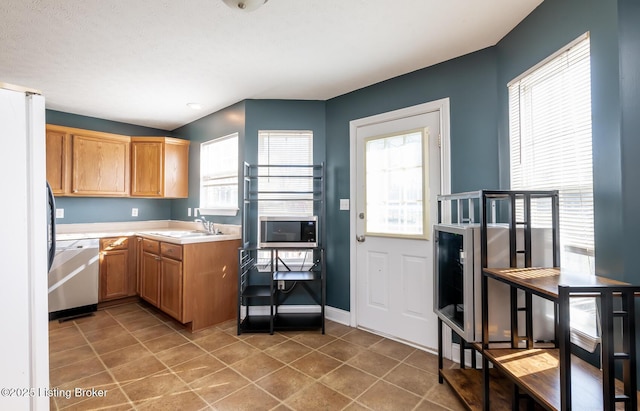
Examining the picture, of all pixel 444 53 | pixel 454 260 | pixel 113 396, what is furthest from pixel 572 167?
pixel 113 396

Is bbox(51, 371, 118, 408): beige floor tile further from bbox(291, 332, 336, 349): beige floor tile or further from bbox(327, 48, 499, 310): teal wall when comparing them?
bbox(327, 48, 499, 310): teal wall

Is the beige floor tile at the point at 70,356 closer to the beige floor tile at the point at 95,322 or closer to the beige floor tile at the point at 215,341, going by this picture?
the beige floor tile at the point at 95,322

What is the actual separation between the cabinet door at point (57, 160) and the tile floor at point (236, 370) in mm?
1563

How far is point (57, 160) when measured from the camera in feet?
10.9

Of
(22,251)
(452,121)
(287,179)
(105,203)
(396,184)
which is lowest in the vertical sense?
(22,251)

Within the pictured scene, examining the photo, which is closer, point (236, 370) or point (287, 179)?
point (236, 370)

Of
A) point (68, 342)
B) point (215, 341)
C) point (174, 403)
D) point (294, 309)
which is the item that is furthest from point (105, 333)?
point (294, 309)

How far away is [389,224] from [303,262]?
3.38 ft

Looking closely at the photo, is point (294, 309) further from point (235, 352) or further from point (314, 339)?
point (235, 352)

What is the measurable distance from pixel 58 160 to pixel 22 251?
295 centimetres

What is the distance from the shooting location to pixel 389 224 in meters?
2.62

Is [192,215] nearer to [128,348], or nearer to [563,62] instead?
[128,348]

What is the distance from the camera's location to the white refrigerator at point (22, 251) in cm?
111

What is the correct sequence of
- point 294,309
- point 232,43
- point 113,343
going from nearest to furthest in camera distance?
point 232,43 < point 113,343 < point 294,309
